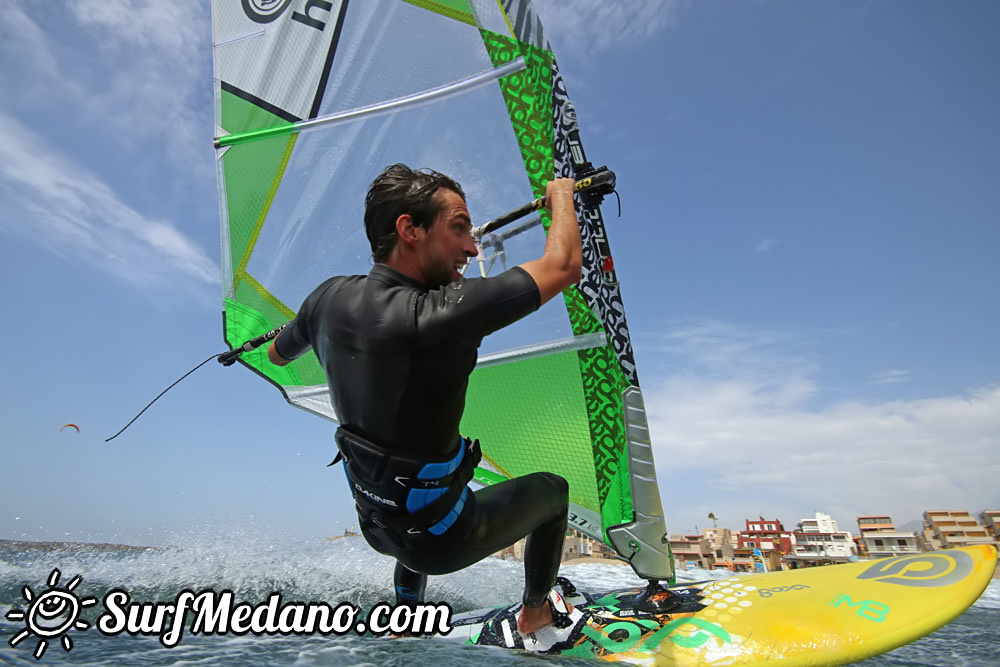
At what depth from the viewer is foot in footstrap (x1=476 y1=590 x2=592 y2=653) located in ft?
9.18

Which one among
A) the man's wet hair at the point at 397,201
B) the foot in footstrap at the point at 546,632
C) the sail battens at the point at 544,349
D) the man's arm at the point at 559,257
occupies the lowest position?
the foot in footstrap at the point at 546,632

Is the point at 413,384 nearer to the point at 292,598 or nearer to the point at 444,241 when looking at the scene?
the point at 444,241

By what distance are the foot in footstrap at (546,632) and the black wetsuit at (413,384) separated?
1.14 m

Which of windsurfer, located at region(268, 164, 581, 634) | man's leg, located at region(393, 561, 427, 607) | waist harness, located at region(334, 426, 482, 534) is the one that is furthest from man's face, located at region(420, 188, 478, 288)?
man's leg, located at region(393, 561, 427, 607)

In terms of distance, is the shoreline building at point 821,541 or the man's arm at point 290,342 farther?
the shoreline building at point 821,541

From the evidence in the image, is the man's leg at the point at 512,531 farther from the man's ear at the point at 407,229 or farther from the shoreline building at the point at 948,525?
the shoreline building at the point at 948,525

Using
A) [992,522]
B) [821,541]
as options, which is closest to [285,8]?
[992,522]

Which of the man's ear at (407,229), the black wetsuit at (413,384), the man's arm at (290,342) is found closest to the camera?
the black wetsuit at (413,384)

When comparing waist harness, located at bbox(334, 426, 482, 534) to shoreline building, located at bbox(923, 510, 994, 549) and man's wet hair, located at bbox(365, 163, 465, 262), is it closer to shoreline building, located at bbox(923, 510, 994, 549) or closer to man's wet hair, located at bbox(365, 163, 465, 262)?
man's wet hair, located at bbox(365, 163, 465, 262)

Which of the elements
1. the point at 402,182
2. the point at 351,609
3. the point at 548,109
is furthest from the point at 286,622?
the point at 548,109

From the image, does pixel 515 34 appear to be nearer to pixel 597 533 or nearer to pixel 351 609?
pixel 597 533

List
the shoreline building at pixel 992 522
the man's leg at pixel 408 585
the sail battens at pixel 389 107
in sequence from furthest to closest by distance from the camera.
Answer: the shoreline building at pixel 992 522 < the sail battens at pixel 389 107 < the man's leg at pixel 408 585

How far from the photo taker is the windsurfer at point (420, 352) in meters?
1.52

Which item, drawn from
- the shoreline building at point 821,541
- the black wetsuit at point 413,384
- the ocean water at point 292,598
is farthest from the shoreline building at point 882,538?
the black wetsuit at point 413,384
